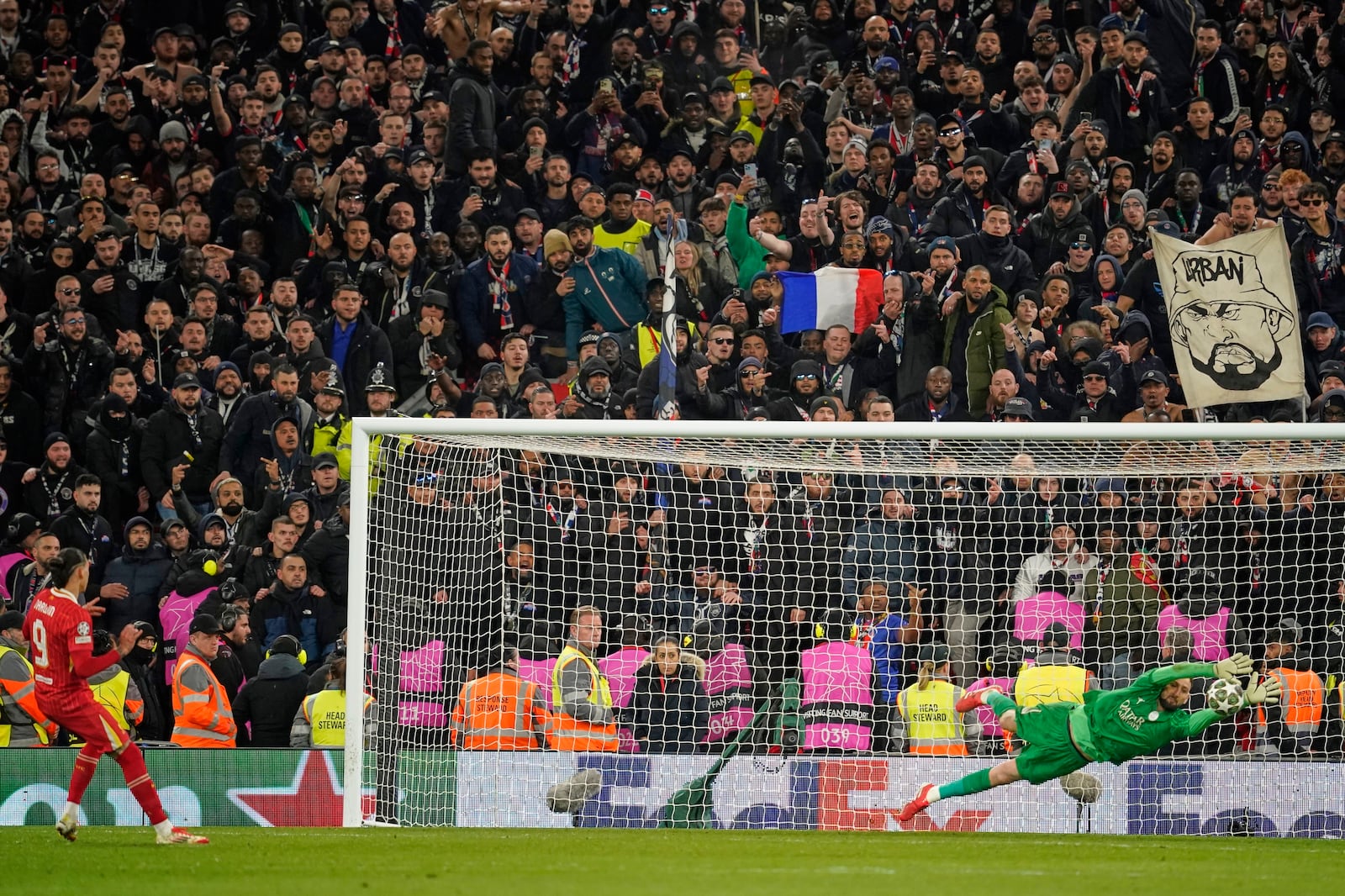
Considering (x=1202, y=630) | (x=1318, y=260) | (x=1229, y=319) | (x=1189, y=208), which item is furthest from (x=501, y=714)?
(x=1318, y=260)

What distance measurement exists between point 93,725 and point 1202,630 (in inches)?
276

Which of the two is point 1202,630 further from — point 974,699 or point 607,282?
point 607,282

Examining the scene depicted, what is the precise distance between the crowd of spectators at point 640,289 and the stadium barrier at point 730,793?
86cm

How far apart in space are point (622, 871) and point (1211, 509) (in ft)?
19.5

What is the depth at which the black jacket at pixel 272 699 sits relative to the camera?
11133 millimetres

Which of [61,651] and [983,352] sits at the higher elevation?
[983,352]

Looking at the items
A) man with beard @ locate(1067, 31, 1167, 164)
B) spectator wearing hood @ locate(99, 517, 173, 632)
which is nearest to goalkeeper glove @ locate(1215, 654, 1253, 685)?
man with beard @ locate(1067, 31, 1167, 164)

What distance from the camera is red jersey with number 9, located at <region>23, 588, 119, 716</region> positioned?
27.9 feet

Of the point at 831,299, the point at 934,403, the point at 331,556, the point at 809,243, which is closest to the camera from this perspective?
the point at 331,556

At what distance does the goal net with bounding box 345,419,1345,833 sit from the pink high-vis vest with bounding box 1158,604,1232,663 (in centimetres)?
2

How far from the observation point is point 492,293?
44.9 ft

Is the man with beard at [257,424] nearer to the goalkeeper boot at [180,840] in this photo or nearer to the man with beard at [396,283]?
the man with beard at [396,283]

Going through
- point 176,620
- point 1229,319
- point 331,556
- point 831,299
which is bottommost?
point 176,620

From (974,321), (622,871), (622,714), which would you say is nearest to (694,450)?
(622,714)
